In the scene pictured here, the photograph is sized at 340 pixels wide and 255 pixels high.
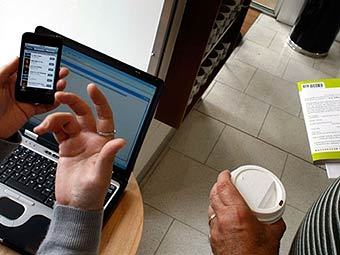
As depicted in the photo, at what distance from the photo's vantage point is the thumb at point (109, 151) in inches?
25.0

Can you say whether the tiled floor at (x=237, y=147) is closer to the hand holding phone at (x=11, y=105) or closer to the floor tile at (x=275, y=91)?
the floor tile at (x=275, y=91)

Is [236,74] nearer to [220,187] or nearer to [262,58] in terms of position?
[262,58]

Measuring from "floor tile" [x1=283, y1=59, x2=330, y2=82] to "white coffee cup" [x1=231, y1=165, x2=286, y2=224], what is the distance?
204 centimetres

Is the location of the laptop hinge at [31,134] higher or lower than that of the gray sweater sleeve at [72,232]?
lower

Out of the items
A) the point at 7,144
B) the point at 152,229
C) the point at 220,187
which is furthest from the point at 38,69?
the point at 152,229

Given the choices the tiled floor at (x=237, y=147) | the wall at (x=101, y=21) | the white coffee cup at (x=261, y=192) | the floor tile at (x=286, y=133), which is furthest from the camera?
the floor tile at (x=286, y=133)

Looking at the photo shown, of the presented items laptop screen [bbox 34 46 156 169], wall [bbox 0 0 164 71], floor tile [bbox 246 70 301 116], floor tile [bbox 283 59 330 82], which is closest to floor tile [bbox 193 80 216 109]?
floor tile [bbox 246 70 301 116]

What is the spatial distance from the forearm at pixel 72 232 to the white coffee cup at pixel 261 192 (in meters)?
0.25

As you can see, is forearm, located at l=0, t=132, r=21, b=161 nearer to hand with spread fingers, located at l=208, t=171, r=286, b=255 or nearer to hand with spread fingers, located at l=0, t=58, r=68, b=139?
hand with spread fingers, located at l=0, t=58, r=68, b=139

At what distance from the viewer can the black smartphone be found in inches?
30.0

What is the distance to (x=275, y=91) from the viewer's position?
2.55 meters

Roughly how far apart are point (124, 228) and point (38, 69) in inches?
13.3

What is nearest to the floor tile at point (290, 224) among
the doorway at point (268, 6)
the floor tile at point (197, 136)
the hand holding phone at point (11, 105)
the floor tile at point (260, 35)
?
the floor tile at point (197, 136)

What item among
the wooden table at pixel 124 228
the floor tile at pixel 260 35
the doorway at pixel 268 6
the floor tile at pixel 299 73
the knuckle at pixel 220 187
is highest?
the knuckle at pixel 220 187
